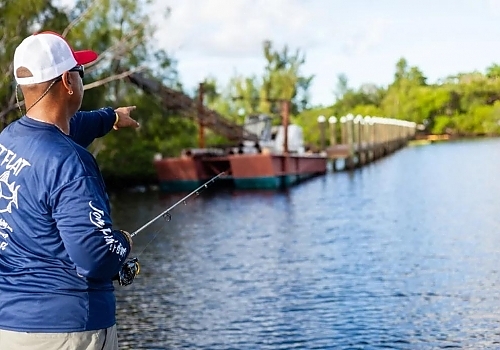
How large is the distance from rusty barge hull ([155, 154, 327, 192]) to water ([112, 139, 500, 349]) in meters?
12.2

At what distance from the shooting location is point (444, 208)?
28.0m

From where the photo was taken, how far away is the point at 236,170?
4472cm

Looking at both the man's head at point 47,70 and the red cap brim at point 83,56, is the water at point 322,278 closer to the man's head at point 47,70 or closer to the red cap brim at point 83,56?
the red cap brim at point 83,56

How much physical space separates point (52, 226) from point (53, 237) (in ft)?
0.15

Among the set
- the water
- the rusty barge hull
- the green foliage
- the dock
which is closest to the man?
the water

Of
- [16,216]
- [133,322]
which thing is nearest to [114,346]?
[16,216]

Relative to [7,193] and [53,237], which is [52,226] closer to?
[53,237]

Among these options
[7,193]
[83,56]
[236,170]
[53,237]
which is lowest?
[236,170]

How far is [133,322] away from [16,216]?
9.64m

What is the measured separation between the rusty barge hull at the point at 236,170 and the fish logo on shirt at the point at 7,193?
39763 mm

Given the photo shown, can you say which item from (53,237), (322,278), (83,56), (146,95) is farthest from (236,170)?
(53,237)

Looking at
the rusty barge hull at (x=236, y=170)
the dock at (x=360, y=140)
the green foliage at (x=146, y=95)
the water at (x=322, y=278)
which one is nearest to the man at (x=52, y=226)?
the water at (x=322, y=278)

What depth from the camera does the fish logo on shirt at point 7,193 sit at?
354 cm

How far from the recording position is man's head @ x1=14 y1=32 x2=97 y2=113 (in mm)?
3611
